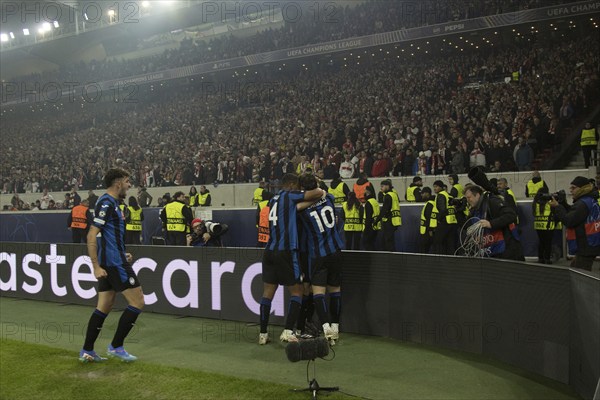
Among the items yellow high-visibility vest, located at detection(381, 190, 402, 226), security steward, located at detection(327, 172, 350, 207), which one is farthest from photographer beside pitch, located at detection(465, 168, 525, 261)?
security steward, located at detection(327, 172, 350, 207)

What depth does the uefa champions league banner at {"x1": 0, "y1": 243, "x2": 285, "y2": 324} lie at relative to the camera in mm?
8445

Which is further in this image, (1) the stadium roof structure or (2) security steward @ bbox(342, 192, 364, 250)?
(1) the stadium roof structure

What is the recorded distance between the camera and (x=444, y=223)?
→ 11859mm

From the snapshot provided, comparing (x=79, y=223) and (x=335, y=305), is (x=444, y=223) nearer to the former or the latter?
(x=335, y=305)

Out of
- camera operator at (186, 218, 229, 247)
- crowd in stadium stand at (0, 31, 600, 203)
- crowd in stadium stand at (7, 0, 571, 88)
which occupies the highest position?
crowd in stadium stand at (7, 0, 571, 88)

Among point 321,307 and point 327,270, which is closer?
point 321,307

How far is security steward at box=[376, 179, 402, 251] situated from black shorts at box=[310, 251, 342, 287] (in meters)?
5.49

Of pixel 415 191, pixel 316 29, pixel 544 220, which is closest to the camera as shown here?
pixel 544 220

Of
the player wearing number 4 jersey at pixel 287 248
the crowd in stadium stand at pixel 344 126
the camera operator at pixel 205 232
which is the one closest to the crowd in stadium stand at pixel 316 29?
the crowd in stadium stand at pixel 344 126

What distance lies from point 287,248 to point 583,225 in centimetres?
355

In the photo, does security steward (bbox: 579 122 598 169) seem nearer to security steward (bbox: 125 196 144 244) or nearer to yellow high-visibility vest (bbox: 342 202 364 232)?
yellow high-visibility vest (bbox: 342 202 364 232)

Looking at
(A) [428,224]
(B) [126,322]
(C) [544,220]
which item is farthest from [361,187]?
(B) [126,322]

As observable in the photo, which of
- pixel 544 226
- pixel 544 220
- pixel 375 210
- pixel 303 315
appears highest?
pixel 375 210

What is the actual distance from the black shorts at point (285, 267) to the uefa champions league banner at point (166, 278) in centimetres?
114
